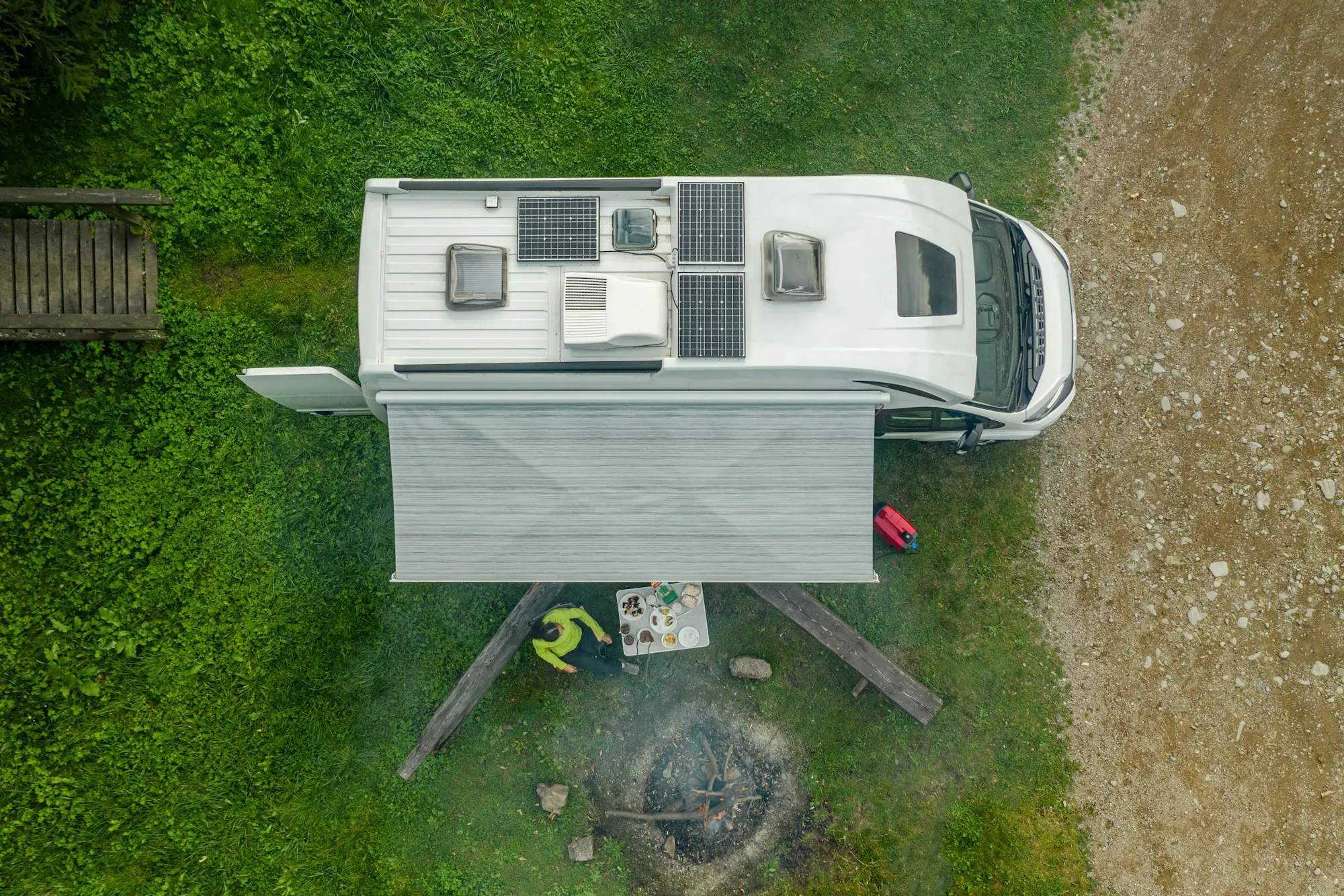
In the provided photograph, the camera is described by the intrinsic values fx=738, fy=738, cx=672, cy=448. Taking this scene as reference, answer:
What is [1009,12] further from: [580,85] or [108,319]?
[108,319]

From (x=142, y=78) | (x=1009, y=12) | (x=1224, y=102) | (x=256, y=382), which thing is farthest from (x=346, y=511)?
(x=1224, y=102)

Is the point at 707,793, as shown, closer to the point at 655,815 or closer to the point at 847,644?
the point at 655,815

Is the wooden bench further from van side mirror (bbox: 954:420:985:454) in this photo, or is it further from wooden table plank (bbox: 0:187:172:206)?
van side mirror (bbox: 954:420:985:454)

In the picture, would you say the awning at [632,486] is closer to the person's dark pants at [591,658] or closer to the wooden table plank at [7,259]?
the person's dark pants at [591,658]

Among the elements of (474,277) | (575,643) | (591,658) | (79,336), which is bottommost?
(591,658)

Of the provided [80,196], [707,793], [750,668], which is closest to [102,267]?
[80,196]

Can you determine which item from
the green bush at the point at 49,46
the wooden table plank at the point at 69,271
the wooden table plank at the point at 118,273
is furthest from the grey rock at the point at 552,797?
the green bush at the point at 49,46
